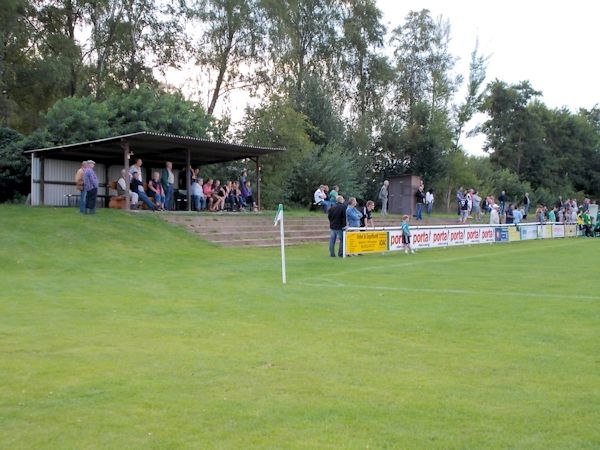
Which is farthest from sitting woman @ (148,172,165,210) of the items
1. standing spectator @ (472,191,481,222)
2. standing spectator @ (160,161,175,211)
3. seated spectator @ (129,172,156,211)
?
standing spectator @ (472,191,481,222)

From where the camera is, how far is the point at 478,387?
6.00 metres

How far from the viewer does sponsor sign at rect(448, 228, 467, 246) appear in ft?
91.9

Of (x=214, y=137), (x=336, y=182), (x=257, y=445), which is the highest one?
(x=214, y=137)

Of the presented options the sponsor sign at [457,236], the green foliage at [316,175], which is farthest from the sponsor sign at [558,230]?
the green foliage at [316,175]

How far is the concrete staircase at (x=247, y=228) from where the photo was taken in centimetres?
2420

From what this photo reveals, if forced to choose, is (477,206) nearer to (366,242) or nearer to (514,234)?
(514,234)

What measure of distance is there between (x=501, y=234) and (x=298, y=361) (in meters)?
27.6

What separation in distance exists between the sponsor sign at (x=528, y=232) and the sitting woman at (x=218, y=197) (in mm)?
15776

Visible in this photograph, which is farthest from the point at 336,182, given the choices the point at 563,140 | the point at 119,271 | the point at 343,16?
the point at 563,140

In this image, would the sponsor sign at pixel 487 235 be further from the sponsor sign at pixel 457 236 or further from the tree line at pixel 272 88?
the tree line at pixel 272 88

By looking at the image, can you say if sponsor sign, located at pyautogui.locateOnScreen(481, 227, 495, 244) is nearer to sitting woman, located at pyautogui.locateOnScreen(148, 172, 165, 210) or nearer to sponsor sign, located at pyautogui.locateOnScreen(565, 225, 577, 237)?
sponsor sign, located at pyautogui.locateOnScreen(565, 225, 577, 237)

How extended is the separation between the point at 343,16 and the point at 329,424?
1976 inches

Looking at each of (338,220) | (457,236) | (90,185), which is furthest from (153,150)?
(457,236)

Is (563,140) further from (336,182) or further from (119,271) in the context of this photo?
(119,271)
